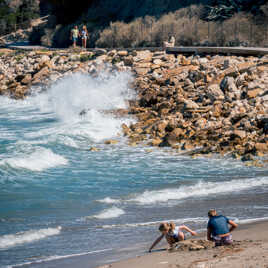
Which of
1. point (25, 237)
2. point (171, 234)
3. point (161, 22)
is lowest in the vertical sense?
point (25, 237)

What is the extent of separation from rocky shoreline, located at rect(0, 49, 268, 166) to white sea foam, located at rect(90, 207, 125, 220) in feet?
15.1

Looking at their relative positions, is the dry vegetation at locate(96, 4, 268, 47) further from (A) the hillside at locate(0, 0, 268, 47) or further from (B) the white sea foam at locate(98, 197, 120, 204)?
(B) the white sea foam at locate(98, 197, 120, 204)

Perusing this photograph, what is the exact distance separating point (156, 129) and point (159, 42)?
19.8m

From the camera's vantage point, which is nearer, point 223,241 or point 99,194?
point 223,241

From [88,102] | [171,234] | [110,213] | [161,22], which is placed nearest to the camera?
[171,234]

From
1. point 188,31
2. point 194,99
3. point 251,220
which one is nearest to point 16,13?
point 188,31

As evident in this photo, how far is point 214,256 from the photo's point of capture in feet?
23.5

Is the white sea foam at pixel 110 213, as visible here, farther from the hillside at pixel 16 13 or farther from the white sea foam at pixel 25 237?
the hillside at pixel 16 13

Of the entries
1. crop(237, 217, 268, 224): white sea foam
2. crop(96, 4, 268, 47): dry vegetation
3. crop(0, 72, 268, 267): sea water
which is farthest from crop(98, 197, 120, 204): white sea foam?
crop(96, 4, 268, 47): dry vegetation

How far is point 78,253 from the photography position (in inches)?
354

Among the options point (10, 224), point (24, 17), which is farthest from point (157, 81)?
point (24, 17)

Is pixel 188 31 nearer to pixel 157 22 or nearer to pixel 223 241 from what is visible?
pixel 157 22

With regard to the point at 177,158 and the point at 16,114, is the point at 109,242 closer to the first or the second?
the point at 177,158

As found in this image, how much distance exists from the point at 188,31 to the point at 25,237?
27.2 metres
